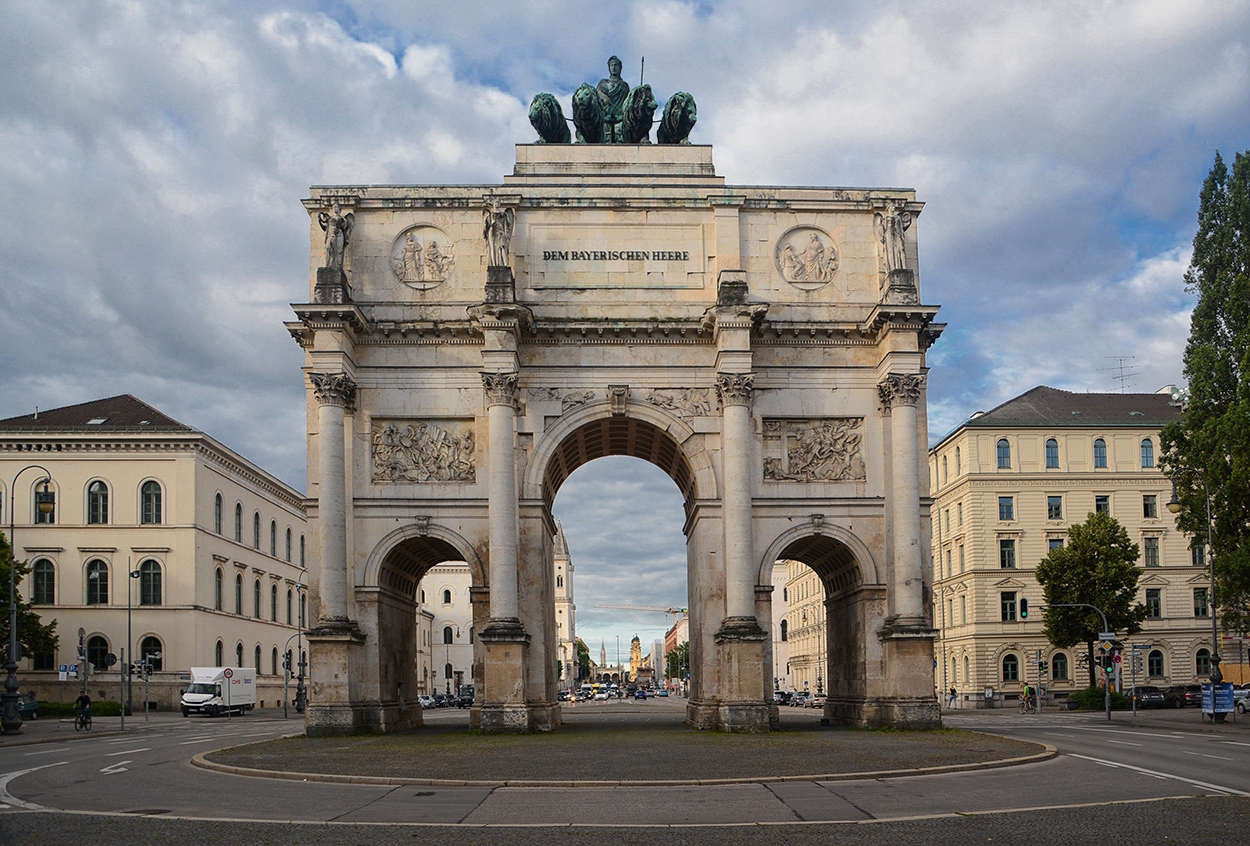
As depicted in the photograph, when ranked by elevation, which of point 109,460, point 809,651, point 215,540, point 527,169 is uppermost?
point 527,169

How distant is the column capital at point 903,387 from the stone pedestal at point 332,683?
17287mm

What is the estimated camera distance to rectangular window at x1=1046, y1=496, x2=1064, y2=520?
7794 centimetres

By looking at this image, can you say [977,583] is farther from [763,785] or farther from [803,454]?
[763,785]

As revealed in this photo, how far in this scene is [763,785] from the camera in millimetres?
20016

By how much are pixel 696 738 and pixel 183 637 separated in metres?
43.5

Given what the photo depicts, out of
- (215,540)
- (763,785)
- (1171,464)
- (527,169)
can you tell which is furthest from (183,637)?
(763,785)

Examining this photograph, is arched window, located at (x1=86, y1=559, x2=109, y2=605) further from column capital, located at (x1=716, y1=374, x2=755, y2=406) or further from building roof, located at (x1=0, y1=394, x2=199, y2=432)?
column capital, located at (x1=716, y1=374, x2=755, y2=406)

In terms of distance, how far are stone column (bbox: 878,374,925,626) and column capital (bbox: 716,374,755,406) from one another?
14.1ft

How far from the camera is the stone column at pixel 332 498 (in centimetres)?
3631

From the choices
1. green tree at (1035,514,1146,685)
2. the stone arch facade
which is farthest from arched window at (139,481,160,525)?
green tree at (1035,514,1146,685)

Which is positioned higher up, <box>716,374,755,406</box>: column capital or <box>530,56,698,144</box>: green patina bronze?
<box>530,56,698,144</box>: green patina bronze

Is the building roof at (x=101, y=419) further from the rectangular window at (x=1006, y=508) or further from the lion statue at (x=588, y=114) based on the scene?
the rectangular window at (x=1006, y=508)

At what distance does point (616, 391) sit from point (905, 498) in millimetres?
9184

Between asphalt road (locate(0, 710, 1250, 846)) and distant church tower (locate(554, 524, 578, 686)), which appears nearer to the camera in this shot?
asphalt road (locate(0, 710, 1250, 846))
